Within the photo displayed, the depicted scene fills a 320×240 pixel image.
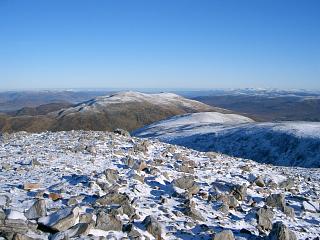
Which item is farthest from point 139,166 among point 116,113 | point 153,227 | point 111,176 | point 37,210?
point 116,113

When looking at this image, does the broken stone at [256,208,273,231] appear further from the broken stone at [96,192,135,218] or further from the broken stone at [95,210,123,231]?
the broken stone at [95,210,123,231]

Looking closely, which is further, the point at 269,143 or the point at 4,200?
the point at 269,143

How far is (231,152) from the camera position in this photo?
1842 inches

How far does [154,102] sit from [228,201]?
184 m

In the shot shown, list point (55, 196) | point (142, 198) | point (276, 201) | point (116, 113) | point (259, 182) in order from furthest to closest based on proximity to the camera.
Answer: point (116, 113)
point (259, 182)
point (276, 201)
point (142, 198)
point (55, 196)

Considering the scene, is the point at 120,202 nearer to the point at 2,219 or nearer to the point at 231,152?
the point at 2,219

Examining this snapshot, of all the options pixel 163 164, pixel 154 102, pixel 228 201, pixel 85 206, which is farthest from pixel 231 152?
pixel 154 102

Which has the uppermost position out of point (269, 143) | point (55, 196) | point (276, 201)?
point (55, 196)

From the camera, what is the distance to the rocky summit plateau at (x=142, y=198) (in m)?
8.80

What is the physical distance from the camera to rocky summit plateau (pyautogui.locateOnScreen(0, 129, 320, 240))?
8797 mm

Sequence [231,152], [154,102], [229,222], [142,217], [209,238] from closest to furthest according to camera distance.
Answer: [209,238], [142,217], [229,222], [231,152], [154,102]

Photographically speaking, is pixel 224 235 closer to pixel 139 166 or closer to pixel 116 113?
pixel 139 166

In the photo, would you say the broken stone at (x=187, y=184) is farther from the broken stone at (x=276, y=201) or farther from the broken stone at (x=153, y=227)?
the broken stone at (x=153, y=227)

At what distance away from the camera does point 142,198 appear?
1124 cm
